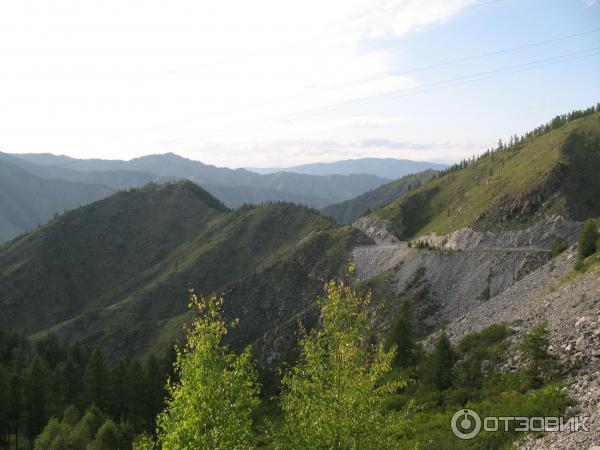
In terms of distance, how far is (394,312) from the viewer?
79.4 metres

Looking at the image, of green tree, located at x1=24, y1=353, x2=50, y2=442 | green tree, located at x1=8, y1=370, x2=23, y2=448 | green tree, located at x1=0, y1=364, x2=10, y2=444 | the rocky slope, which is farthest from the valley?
green tree, located at x1=0, y1=364, x2=10, y2=444

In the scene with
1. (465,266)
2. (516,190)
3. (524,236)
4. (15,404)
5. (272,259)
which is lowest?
(15,404)

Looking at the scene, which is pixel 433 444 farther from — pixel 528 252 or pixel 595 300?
pixel 528 252

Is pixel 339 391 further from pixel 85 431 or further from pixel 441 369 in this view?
pixel 85 431

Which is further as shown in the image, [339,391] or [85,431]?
[85,431]

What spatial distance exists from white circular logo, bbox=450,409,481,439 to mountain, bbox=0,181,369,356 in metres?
84.6

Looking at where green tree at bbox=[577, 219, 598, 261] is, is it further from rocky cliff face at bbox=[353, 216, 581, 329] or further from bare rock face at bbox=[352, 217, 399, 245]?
bare rock face at bbox=[352, 217, 399, 245]

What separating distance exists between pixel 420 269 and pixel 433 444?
65.3m

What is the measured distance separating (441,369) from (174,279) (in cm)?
13727

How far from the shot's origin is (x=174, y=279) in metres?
159

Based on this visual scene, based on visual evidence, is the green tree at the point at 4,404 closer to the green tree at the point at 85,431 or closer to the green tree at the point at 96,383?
the green tree at the point at 96,383

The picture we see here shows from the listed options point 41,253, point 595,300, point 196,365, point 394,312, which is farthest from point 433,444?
point 41,253

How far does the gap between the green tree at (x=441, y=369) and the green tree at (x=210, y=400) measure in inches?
991

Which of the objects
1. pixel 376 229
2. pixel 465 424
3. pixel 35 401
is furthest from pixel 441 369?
pixel 376 229
